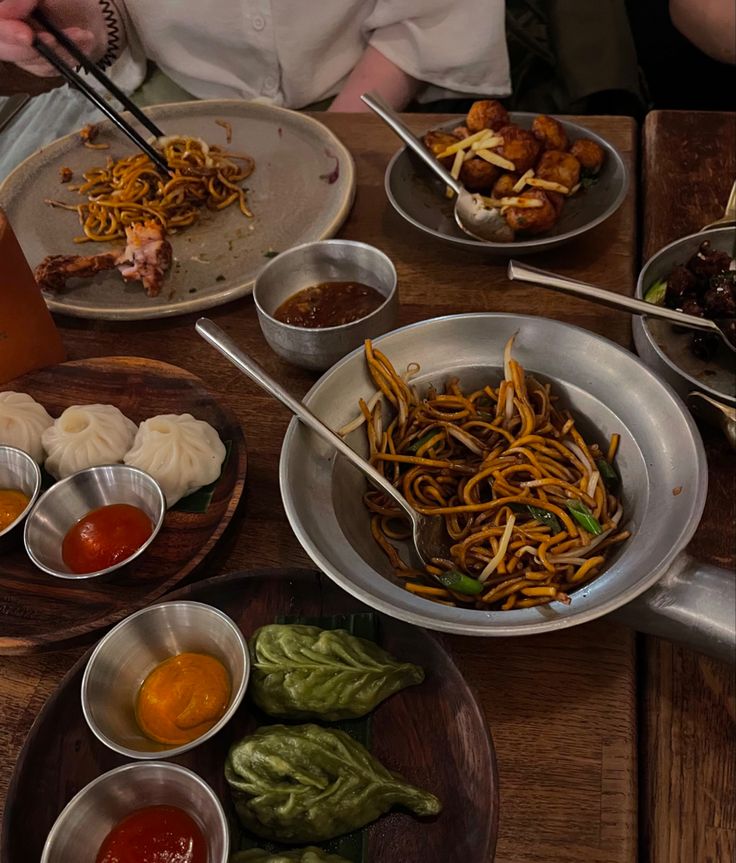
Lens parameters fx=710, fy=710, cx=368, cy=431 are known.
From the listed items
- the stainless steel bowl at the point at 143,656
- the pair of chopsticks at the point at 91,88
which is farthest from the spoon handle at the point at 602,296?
the pair of chopsticks at the point at 91,88

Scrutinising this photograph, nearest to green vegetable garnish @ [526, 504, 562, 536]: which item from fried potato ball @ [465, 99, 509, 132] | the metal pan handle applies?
the metal pan handle

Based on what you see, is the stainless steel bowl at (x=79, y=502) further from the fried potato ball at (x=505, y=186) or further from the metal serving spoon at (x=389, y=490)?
the fried potato ball at (x=505, y=186)

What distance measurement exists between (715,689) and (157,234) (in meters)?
1.83

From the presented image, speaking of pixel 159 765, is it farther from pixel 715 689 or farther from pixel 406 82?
pixel 406 82

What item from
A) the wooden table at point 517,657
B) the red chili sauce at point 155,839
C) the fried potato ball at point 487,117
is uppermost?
the fried potato ball at point 487,117

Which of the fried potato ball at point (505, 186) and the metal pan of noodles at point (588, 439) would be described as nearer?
the metal pan of noodles at point (588, 439)

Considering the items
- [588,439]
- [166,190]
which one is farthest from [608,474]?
[166,190]

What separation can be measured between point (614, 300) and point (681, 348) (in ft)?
0.81

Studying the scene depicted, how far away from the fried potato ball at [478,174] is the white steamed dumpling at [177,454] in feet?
3.72

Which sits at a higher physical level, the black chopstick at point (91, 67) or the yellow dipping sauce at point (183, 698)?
the black chopstick at point (91, 67)

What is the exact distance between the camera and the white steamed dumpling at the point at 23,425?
155cm

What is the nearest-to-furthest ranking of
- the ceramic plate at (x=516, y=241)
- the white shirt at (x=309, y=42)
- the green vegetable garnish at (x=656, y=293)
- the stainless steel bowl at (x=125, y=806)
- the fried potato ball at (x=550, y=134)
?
the stainless steel bowl at (x=125, y=806)
the green vegetable garnish at (x=656, y=293)
the ceramic plate at (x=516, y=241)
the fried potato ball at (x=550, y=134)
the white shirt at (x=309, y=42)

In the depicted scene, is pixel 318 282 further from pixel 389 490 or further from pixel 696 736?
pixel 696 736

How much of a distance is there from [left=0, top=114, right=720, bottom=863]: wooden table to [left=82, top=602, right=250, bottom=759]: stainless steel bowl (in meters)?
0.24
